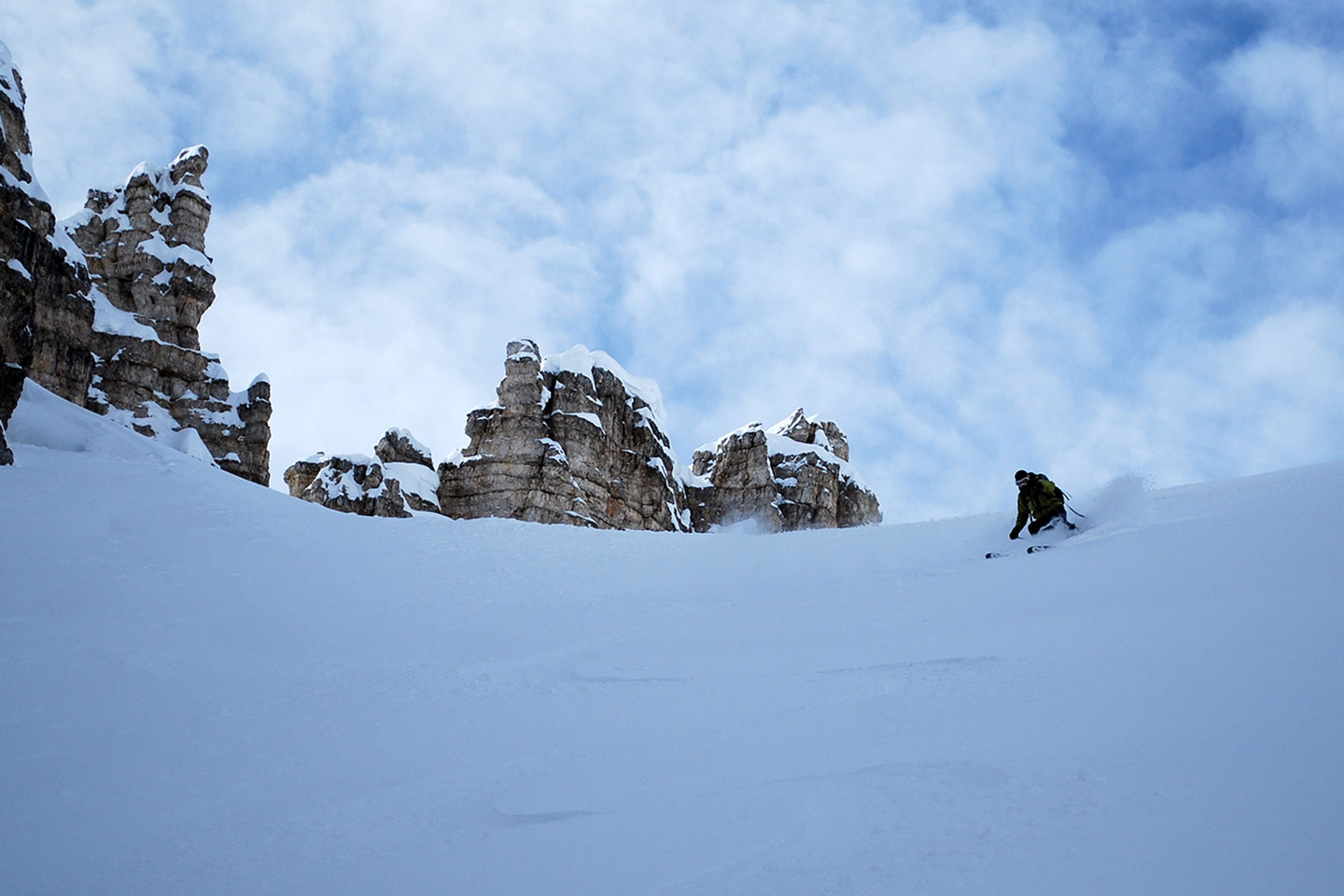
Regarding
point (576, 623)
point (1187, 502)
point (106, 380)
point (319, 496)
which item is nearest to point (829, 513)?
point (319, 496)

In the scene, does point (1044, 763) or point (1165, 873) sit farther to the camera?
point (1044, 763)

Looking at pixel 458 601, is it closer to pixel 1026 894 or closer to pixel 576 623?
pixel 576 623

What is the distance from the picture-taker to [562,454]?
2168 inches

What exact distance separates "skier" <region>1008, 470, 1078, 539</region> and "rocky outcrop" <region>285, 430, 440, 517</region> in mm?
39683

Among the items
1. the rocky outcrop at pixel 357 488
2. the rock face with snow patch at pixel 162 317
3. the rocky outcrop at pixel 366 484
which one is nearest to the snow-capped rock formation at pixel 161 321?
the rock face with snow patch at pixel 162 317

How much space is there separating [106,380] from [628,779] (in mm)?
55442

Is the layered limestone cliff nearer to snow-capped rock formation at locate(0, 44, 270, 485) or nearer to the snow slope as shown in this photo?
snow-capped rock formation at locate(0, 44, 270, 485)

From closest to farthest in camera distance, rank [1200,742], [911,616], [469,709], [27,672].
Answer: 1. [1200,742]
2. [469,709]
3. [27,672]
4. [911,616]

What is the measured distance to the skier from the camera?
41.1 feet

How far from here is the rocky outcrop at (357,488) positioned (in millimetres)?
48750

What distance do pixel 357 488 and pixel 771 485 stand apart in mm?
32216

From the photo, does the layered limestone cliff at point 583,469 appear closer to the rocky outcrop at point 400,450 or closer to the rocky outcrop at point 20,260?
the rocky outcrop at point 400,450

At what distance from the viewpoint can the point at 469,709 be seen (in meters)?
6.62

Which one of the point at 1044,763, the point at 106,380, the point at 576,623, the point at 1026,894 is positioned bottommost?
the point at 1026,894
